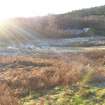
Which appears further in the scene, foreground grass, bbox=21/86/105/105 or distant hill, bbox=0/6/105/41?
distant hill, bbox=0/6/105/41

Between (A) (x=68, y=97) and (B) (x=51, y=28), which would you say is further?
(B) (x=51, y=28)

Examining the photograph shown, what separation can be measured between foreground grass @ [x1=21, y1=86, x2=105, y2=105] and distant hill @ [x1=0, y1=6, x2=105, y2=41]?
1797 inches

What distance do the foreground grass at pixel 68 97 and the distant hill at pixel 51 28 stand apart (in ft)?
150

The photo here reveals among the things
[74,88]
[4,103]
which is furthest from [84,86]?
[4,103]

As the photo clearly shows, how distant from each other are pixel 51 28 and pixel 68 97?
52.4 m

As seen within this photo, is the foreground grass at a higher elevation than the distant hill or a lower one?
higher

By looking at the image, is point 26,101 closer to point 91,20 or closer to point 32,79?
point 32,79

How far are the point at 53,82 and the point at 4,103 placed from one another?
484cm

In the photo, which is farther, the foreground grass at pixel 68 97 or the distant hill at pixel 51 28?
the distant hill at pixel 51 28

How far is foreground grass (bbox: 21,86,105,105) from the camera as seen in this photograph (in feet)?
45.0

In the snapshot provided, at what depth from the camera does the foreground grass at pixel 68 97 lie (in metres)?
13.7

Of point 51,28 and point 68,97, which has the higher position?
point 68,97

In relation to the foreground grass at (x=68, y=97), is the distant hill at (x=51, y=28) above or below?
below

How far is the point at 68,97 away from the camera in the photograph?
14.5m
